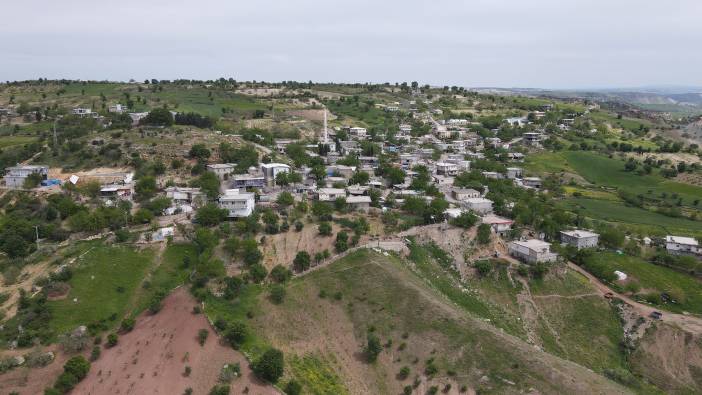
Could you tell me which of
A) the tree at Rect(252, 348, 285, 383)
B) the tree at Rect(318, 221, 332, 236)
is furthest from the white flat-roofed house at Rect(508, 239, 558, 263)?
the tree at Rect(252, 348, 285, 383)

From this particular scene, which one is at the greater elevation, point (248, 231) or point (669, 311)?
point (248, 231)

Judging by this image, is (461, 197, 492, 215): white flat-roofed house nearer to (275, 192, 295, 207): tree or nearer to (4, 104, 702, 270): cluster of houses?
(4, 104, 702, 270): cluster of houses

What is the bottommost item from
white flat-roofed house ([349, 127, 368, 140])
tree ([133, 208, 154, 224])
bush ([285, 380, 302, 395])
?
bush ([285, 380, 302, 395])

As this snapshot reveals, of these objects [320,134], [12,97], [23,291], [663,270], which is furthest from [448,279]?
[12,97]

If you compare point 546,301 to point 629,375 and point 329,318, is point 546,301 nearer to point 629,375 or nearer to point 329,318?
point 629,375

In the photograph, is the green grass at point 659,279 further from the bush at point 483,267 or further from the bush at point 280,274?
the bush at point 280,274

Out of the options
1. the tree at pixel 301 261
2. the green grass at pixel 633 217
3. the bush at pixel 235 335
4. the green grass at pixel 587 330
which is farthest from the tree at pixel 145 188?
the green grass at pixel 633 217
